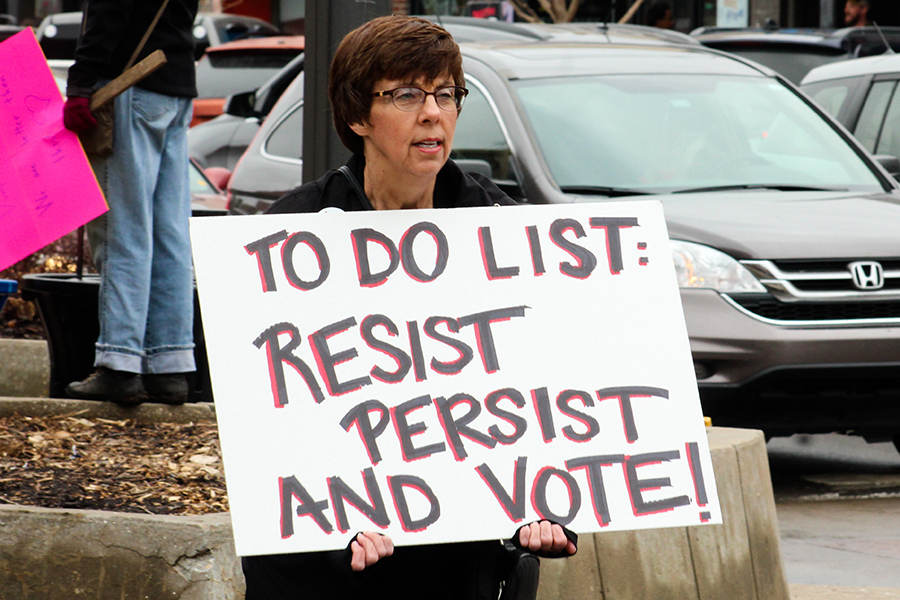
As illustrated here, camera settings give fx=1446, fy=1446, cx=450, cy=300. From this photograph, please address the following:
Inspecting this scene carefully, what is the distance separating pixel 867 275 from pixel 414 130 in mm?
3448

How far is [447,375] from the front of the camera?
2570mm

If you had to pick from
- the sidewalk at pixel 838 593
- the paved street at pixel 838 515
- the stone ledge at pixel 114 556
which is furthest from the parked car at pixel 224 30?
the stone ledge at pixel 114 556

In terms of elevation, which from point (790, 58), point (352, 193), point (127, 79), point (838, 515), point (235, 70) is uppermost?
point (352, 193)

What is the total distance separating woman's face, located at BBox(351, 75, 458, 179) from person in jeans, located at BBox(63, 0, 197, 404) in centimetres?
203

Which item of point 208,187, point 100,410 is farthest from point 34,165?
point 208,187

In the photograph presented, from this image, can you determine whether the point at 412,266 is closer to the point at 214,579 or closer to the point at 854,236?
the point at 214,579

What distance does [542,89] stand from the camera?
664cm

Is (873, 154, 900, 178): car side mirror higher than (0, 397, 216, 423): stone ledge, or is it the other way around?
(873, 154, 900, 178): car side mirror

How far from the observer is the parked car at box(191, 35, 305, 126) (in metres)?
15.1

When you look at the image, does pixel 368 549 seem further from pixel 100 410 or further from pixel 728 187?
pixel 728 187

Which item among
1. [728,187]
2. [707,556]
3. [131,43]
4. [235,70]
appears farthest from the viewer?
[235,70]

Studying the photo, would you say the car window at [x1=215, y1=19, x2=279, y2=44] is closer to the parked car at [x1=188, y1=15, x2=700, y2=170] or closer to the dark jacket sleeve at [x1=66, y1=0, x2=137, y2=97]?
the parked car at [x1=188, y1=15, x2=700, y2=170]

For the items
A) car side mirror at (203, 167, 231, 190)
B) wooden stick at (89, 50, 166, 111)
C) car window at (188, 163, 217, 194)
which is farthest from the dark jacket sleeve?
car side mirror at (203, 167, 231, 190)

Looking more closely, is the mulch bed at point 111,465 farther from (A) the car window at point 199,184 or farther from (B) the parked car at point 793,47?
(B) the parked car at point 793,47
